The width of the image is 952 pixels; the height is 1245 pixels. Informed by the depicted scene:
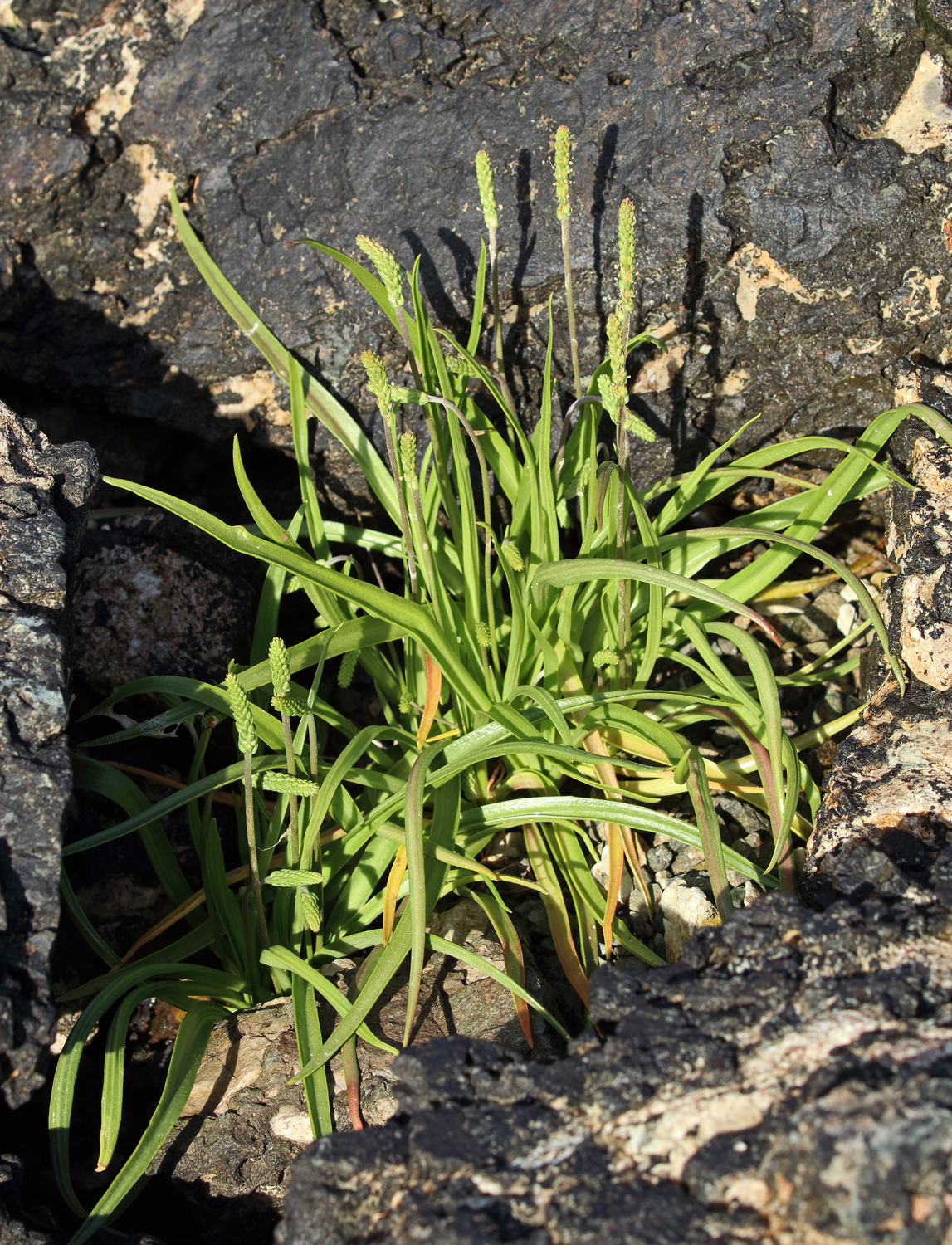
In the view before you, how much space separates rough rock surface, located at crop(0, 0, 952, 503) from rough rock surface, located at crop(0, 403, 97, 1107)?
796 millimetres

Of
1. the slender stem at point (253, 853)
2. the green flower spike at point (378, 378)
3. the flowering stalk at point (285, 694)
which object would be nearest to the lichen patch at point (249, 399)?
the green flower spike at point (378, 378)

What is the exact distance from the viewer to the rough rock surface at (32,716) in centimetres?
152

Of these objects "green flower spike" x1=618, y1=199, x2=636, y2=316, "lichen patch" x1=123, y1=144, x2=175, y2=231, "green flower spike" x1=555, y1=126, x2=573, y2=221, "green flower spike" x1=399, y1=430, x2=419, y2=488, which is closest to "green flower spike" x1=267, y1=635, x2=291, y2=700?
"green flower spike" x1=399, y1=430, x2=419, y2=488

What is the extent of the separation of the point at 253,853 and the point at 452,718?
27.4 inches

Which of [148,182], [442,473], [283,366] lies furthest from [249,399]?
[442,473]

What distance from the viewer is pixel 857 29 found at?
221 centimetres

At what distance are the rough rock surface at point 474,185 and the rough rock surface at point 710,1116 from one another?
5.18ft

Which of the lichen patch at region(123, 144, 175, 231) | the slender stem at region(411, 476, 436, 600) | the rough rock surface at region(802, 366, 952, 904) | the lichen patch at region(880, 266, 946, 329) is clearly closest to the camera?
the rough rock surface at region(802, 366, 952, 904)

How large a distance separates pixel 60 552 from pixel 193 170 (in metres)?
1.36

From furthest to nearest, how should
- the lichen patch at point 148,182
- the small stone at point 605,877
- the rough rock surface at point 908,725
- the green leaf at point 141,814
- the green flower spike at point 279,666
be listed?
the lichen patch at point 148,182
the small stone at point 605,877
the green leaf at point 141,814
the rough rock surface at point 908,725
the green flower spike at point 279,666

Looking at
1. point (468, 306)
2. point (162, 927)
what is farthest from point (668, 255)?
point (162, 927)

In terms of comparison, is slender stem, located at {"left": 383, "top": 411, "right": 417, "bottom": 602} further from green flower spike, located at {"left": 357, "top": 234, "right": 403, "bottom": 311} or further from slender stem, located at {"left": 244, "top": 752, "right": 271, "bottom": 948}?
slender stem, located at {"left": 244, "top": 752, "right": 271, "bottom": 948}

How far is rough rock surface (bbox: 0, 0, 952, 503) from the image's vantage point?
2.27m

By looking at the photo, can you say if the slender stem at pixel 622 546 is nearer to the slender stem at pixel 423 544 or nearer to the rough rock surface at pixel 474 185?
the slender stem at pixel 423 544
